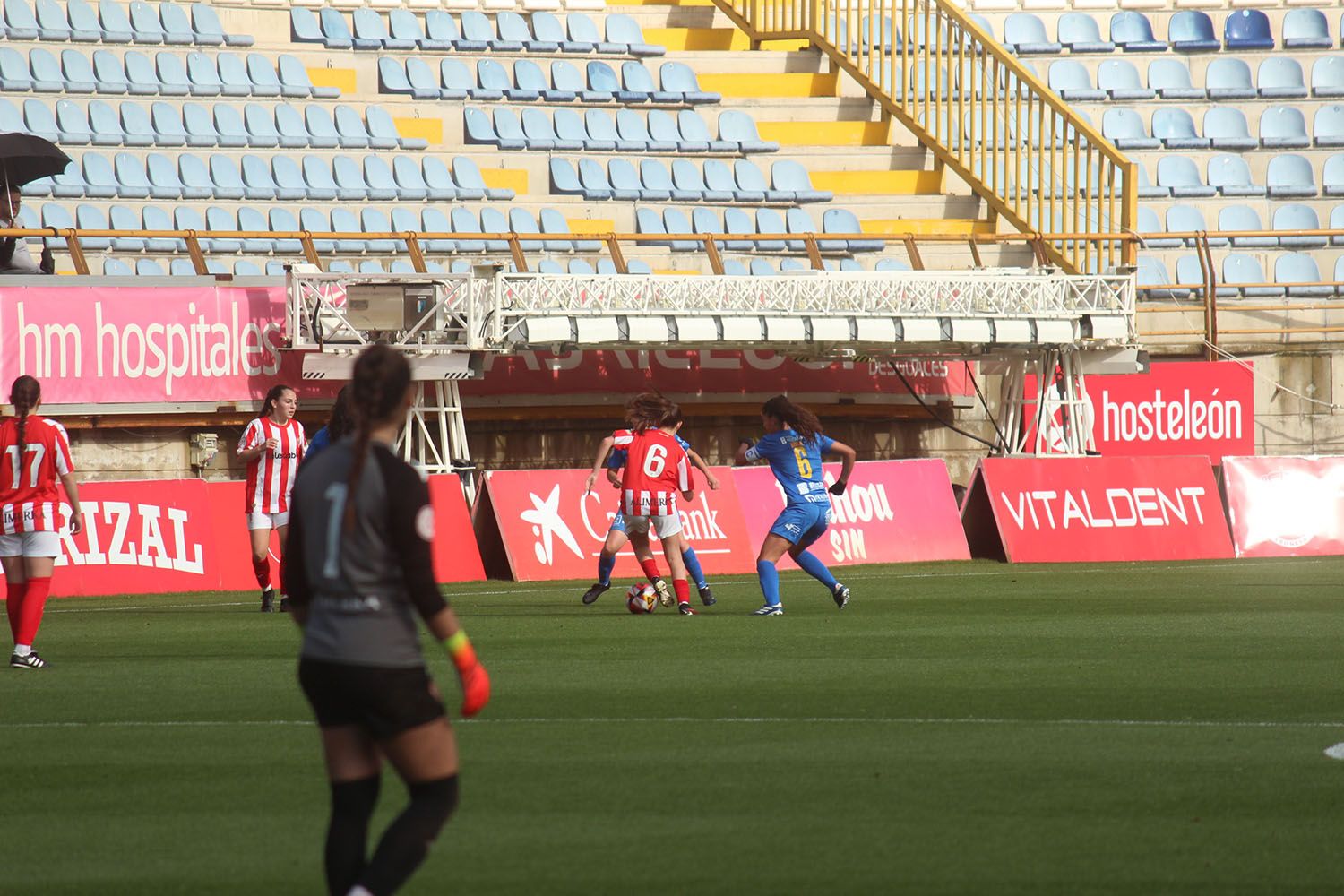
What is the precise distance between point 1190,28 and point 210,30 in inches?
631

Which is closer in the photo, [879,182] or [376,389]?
[376,389]

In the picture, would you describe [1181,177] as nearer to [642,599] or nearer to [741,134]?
[741,134]

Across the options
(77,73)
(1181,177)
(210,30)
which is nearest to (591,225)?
(210,30)

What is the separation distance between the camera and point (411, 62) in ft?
92.0

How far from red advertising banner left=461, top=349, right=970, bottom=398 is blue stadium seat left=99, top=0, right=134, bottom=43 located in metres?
8.48

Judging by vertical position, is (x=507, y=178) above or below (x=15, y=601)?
above

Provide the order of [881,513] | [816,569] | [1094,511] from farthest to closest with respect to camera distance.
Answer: [1094,511] → [881,513] → [816,569]

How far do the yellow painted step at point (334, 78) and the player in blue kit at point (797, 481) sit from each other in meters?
14.3

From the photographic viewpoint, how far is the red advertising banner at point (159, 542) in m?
18.0

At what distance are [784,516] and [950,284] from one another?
24.8ft

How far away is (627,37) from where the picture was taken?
98.9 feet

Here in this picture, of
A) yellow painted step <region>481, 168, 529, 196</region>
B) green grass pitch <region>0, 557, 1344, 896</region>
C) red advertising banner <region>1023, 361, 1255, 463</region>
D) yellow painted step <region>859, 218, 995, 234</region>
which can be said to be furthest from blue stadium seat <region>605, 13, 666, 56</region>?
green grass pitch <region>0, 557, 1344, 896</region>

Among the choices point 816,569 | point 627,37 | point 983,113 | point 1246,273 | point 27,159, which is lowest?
point 816,569

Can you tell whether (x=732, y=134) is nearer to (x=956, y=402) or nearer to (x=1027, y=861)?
(x=956, y=402)
